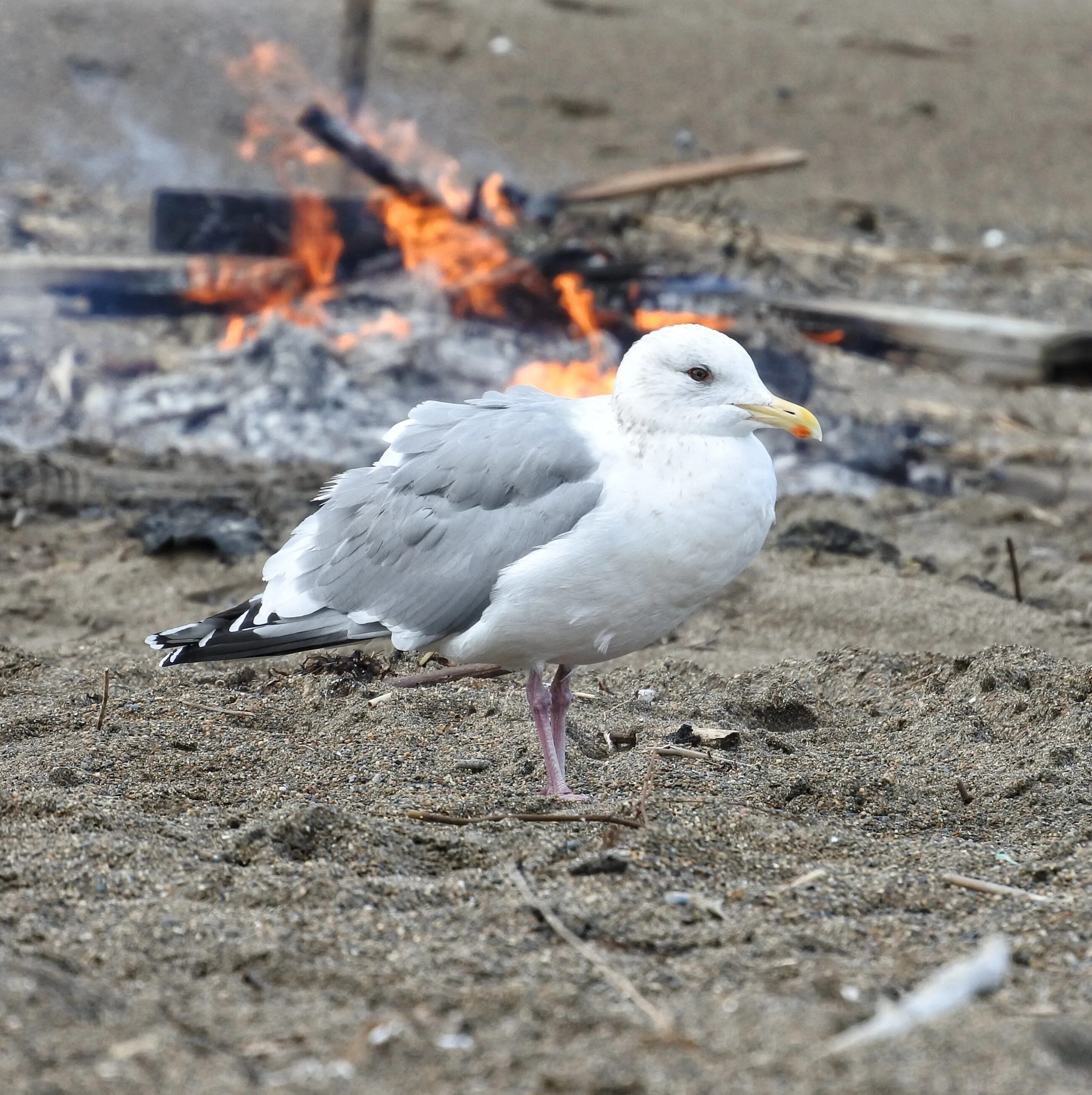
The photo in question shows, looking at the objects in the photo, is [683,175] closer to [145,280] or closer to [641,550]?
[145,280]

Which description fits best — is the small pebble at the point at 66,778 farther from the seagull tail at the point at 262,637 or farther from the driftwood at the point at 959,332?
the driftwood at the point at 959,332

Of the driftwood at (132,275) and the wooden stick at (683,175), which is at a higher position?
the wooden stick at (683,175)

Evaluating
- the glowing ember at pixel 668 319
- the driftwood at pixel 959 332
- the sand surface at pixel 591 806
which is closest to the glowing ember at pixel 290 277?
the sand surface at pixel 591 806

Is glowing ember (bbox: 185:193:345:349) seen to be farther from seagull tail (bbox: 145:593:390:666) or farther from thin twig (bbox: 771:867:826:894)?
thin twig (bbox: 771:867:826:894)

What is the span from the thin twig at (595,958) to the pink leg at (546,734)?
2.28 ft

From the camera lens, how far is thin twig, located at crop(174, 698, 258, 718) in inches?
196

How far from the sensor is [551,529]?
408 centimetres

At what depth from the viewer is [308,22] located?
16.5 m

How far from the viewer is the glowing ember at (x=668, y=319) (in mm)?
9352

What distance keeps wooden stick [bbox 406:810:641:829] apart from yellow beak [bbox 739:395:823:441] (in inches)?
43.5

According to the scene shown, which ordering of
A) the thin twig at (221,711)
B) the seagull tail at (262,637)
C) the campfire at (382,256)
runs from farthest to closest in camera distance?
the campfire at (382,256) < the thin twig at (221,711) < the seagull tail at (262,637)

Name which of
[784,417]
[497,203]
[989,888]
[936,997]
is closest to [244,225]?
[497,203]

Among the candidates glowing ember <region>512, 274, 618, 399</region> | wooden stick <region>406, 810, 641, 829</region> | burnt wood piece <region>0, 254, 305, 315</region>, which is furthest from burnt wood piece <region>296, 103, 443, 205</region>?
wooden stick <region>406, 810, 641, 829</region>

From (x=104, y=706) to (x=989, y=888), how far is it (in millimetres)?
2702
